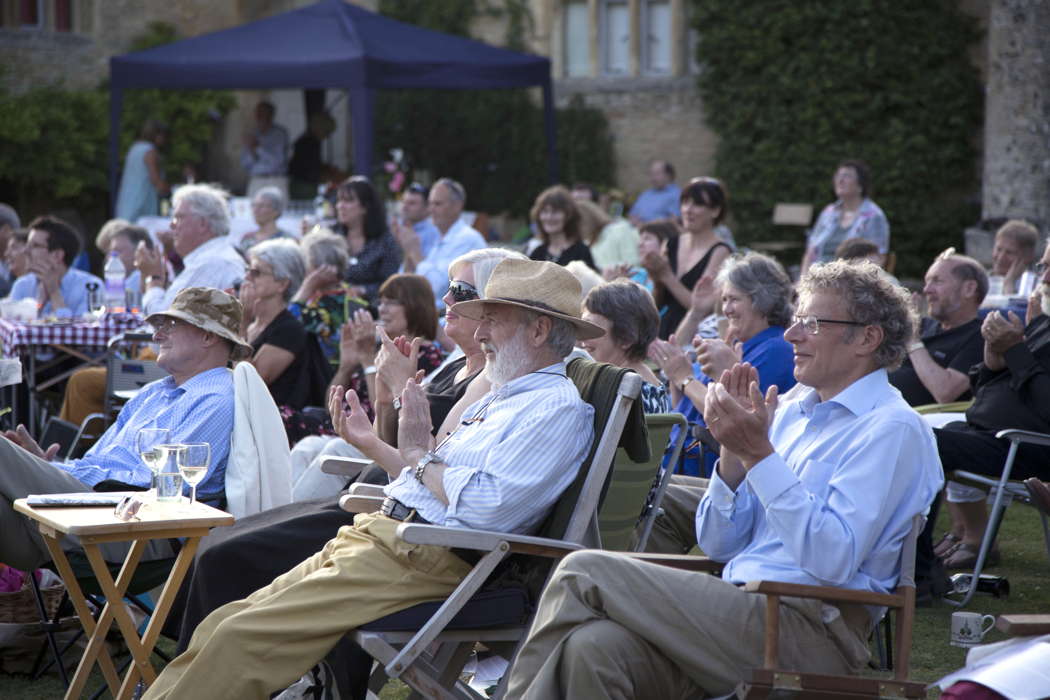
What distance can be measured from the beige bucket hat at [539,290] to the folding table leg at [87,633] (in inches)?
55.5

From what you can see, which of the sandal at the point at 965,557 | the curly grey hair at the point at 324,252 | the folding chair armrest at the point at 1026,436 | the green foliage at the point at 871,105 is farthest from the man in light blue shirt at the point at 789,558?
the green foliage at the point at 871,105

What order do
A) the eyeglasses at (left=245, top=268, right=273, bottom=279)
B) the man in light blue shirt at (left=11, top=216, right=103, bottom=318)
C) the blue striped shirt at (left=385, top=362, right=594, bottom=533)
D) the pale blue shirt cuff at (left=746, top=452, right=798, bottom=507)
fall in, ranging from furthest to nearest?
1. the man in light blue shirt at (left=11, top=216, right=103, bottom=318)
2. the eyeglasses at (left=245, top=268, right=273, bottom=279)
3. the blue striped shirt at (left=385, top=362, right=594, bottom=533)
4. the pale blue shirt cuff at (left=746, top=452, right=798, bottom=507)

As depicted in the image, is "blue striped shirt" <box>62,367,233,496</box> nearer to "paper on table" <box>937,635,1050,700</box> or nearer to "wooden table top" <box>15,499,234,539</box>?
"wooden table top" <box>15,499,234,539</box>

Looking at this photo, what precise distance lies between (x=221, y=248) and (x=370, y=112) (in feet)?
15.2

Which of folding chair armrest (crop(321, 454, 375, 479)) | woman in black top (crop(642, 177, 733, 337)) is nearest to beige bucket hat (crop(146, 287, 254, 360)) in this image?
folding chair armrest (crop(321, 454, 375, 479))

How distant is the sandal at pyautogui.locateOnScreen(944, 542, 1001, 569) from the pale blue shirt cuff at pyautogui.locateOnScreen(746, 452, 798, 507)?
10.2ft

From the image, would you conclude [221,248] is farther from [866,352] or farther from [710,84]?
[710,84]

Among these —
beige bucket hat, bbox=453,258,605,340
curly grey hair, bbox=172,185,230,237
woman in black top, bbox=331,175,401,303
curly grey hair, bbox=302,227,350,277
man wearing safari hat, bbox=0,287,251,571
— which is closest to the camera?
beige bucket hat, bbox=453,258,605,340

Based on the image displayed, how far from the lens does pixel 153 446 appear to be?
3990 millimetres

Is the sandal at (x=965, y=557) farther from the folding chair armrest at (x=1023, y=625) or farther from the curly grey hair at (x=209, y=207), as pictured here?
the curly grey hair at (x=209, y=207)

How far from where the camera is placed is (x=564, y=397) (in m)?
3.64

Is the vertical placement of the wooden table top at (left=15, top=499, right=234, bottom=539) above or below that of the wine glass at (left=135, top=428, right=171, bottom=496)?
below

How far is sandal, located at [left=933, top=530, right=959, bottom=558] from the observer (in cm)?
605

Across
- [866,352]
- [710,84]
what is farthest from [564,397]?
[710,84]
